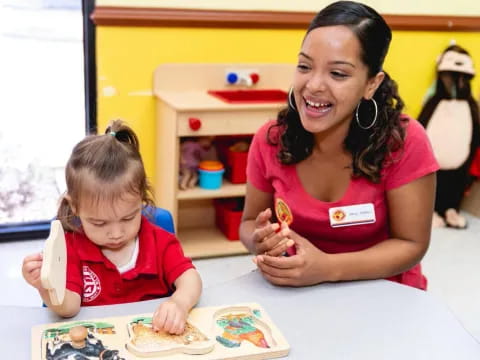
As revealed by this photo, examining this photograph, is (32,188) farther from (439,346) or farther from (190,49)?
(439,346)

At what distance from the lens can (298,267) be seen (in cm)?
122

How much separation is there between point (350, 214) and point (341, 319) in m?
0.34

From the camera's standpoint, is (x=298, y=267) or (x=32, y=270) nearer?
(x=32, y=270)

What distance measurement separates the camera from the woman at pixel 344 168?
1.28 meters

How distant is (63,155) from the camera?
309 cm

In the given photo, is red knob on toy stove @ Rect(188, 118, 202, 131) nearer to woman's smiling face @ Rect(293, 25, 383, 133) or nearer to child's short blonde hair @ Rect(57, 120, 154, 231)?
woman's smiling face @ Rect(293, 25, 383, 133)

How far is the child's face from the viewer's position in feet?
3.82

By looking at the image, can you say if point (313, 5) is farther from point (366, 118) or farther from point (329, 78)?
point (329, 78)

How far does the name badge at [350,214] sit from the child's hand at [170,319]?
48 centimetres

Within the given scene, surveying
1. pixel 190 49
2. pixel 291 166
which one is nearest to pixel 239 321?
pixel 291 166

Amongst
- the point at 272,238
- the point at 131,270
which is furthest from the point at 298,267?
the point at 131,270

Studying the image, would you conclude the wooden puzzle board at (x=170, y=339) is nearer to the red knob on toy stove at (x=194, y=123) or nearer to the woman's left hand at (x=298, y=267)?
the woman's left hand at (x=298, y=267)

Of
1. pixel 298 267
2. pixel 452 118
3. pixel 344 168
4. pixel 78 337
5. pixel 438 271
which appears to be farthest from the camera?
pixel 452 118

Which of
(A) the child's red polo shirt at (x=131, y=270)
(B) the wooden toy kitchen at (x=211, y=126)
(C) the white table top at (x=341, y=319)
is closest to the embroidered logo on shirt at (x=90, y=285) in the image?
(A) the child's red polo shirt at (x=131, y=270)
